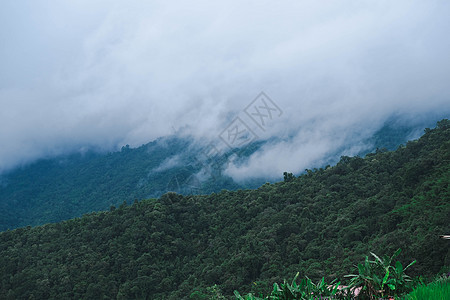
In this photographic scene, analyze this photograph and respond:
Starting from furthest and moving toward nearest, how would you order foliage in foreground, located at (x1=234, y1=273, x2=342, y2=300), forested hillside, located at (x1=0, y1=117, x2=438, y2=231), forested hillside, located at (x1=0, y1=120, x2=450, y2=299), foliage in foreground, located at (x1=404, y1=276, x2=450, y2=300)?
forested hillside, located at (x1=0, y1=117, x2=438, y2=231)
forested hillside, located at (x1=0, y1=120, x2=450, y2=299)
foliage in foreground, located at (x1=234, y1=273, x2=342, y2=300)
foliage in foreground, located at (x1=404, y1=276, x2=450, y2=300)

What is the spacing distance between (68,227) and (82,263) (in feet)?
25.9

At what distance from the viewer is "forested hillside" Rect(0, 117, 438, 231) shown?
7081cm

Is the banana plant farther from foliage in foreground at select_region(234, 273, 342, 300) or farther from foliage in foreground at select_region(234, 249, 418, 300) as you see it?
foliage in foreground at select_region(234, 273, 342, 300)

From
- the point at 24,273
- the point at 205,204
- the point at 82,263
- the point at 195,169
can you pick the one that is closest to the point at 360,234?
the point at 205,204

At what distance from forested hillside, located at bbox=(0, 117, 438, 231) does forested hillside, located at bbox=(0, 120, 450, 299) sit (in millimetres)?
26689

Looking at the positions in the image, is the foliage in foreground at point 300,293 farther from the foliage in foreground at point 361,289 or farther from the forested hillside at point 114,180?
the forested hillside at point 114,180

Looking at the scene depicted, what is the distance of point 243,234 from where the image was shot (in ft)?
104

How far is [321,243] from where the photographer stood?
26.6 metres

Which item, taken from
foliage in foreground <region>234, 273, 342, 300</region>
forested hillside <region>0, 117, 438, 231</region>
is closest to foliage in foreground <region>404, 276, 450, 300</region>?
foliage in foreground <region>234, 273, 342, 300</region>

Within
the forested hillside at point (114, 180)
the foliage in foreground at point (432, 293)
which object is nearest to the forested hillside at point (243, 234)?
the foliage in foreground at point (432, 293)

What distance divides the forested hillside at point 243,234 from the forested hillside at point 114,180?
26.7m

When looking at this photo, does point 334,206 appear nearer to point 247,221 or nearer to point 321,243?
point 321,243

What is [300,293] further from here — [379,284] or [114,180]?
[114,180]

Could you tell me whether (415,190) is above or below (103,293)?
below
